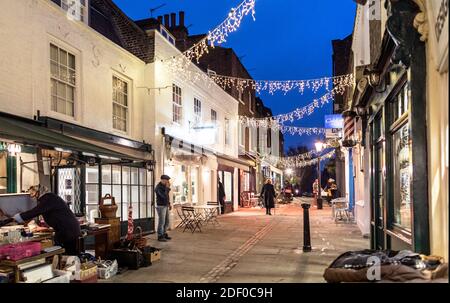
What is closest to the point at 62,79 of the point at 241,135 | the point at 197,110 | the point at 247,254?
the point at 247,254

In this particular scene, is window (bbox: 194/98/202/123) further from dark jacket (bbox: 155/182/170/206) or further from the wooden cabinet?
the wooden cabinet

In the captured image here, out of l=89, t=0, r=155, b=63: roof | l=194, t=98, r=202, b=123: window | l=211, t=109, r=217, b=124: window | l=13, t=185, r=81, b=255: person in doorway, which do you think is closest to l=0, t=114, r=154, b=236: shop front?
l=13, t=185, r=81, b=255: person in doorway

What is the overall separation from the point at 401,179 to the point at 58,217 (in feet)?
16.8

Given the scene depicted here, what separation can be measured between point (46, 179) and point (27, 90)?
6.17ft

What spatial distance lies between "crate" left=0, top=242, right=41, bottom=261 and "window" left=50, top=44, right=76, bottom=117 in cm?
536

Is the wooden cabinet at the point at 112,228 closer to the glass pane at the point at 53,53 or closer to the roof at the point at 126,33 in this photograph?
the glass pane at the point at 53,53

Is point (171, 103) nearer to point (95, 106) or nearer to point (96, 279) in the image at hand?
point (95, 106)

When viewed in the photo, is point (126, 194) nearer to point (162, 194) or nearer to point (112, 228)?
point (162, 194)

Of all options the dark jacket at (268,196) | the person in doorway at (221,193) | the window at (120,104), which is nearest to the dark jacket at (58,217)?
the window at (120,104)

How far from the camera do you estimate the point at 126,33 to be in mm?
14492
